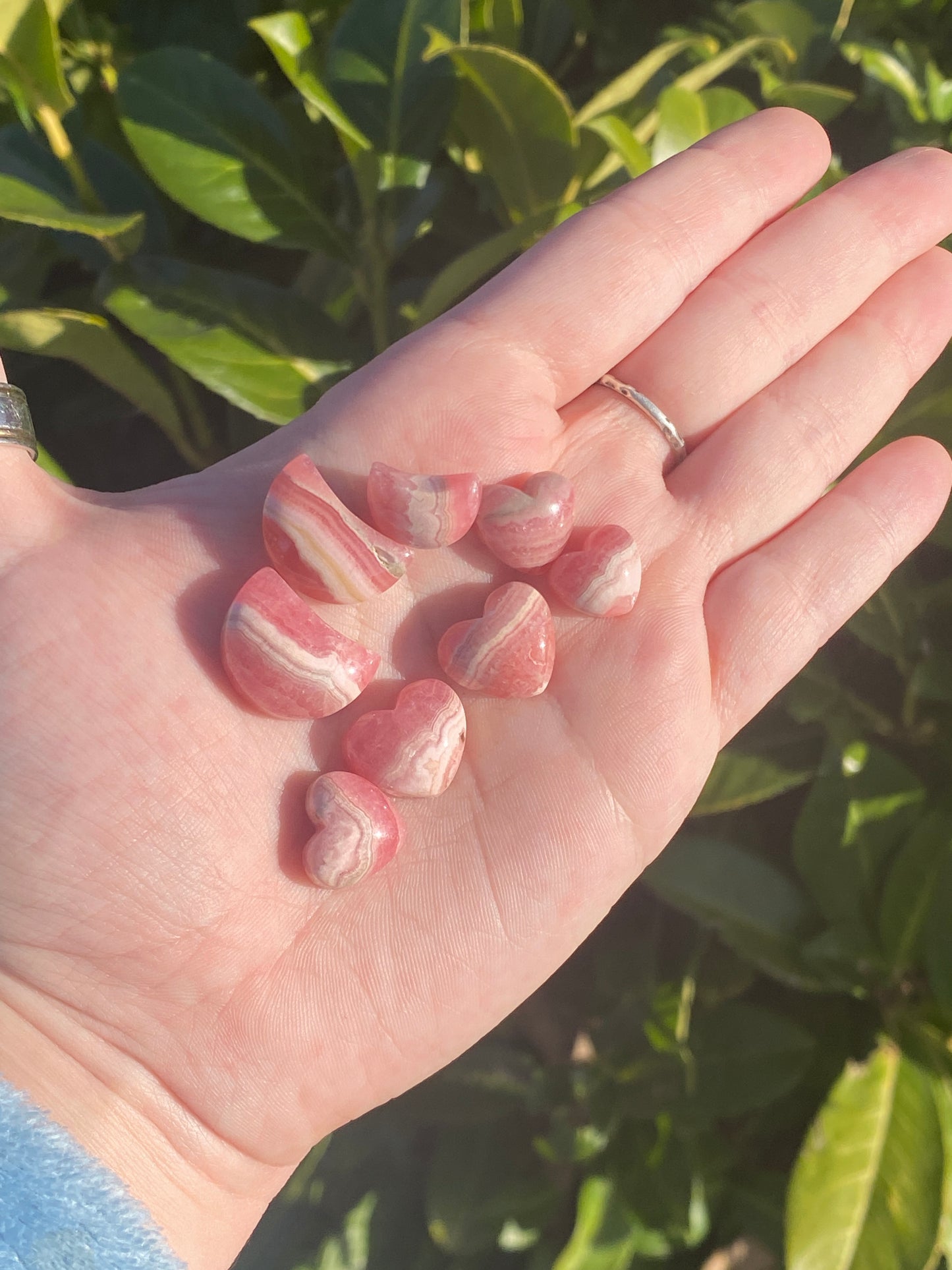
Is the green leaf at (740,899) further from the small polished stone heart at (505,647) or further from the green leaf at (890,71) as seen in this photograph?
the green leaf at (890,71)

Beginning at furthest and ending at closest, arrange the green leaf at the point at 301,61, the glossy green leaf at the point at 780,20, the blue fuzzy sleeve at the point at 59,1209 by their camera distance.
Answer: the glossy green leaf at the point at 780,20 < the green leaf at the point at 301,61 < the blue fuzzy sleeve at the point at 59,1209

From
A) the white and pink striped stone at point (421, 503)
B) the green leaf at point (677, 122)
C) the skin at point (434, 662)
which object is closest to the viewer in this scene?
the skin at point (434, 662)

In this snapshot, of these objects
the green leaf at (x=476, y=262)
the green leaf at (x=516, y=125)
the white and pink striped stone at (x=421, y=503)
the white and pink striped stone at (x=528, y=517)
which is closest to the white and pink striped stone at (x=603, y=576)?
the white and pink striped stone at (x=528, y=517)

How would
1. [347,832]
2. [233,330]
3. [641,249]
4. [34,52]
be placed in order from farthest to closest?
[233,330]
[641,249]
[34,52]
[347,832]

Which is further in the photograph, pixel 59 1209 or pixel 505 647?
pixel 505 647

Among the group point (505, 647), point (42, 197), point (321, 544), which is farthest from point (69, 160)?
point (505, 647)

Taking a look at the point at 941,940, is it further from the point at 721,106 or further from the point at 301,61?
the point at 301,61
